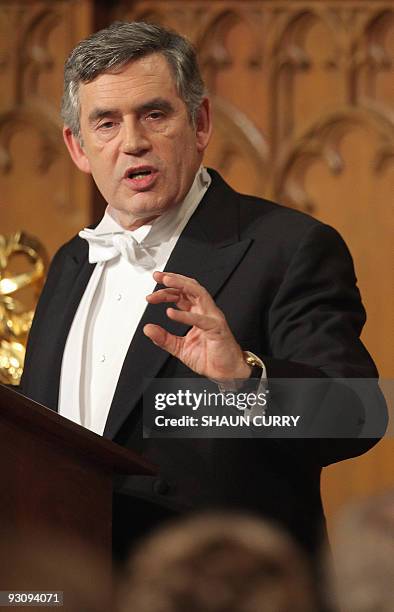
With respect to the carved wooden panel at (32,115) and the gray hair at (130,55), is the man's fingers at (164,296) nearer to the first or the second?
the gray hair at (130,55)

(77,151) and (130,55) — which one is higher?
(130,55)

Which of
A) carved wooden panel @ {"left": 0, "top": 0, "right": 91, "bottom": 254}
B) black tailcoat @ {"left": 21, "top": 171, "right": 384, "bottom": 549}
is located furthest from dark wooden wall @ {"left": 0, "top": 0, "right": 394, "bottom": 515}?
black tailcoat @ {"left": 21, "top": 171, "right": 384, "bottom": 549}

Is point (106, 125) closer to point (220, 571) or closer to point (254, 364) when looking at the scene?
point (254, 364)

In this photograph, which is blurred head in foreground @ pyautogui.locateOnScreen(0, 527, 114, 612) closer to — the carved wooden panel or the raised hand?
the raised hand

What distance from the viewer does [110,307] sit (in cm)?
217

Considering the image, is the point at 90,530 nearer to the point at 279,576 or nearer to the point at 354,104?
the point at 279,576

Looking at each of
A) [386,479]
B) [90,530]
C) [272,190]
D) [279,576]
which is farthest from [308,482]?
[272,190]

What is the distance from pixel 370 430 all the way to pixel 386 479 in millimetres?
2307

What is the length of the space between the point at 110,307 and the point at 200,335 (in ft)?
1.82

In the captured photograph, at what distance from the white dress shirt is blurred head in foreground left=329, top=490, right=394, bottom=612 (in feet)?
4.62

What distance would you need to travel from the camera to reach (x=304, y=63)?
436 cm

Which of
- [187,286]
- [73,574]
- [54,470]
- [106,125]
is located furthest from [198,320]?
[73,574]

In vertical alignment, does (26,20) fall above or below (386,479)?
above

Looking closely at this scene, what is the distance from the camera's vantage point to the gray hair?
212 cm
